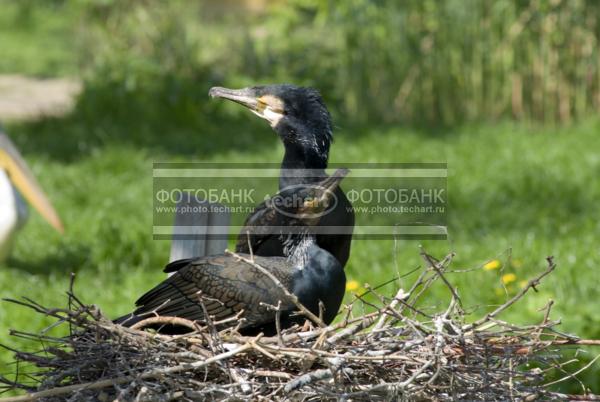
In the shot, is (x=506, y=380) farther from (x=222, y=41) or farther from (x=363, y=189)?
(x=222, y=41)

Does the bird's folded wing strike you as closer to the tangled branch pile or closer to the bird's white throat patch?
the tangled branch pile

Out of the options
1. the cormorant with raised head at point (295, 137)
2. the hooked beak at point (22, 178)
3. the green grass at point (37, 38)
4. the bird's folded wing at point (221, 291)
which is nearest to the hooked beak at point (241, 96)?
the cormorant with raised head at point (295, 137)

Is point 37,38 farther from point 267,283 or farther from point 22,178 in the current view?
point 267,283

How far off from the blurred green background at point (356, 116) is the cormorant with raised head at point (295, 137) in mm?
2681

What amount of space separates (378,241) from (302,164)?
3.25m

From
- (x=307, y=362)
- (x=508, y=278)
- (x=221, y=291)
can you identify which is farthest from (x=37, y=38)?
(x=307, y=362)

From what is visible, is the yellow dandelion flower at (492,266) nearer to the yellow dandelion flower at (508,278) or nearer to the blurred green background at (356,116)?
the yellow dandelion flower at (508,278)

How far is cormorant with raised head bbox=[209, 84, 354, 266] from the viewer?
2830mm

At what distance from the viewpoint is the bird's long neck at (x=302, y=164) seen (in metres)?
2.85

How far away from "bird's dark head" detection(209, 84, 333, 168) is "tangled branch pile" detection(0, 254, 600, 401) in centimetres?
55

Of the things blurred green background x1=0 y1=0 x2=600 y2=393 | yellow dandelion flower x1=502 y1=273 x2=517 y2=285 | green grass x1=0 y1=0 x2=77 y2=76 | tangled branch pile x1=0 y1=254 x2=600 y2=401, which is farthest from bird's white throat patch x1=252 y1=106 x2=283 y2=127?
green grass x1=0 y1=0 x2=77 y2=76

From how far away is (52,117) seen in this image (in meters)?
9.91

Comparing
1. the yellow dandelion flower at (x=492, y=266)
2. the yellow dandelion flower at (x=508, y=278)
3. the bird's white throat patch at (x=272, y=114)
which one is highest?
the bird's white throat patch at (x=272, y=114)

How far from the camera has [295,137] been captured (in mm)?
2859
